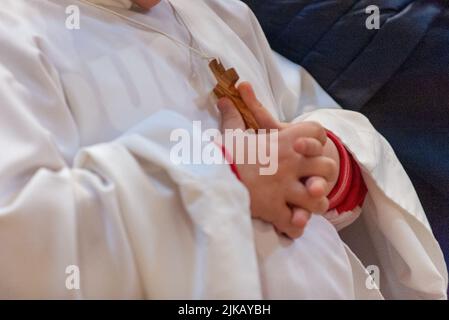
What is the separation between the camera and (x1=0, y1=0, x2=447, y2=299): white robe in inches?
21.6

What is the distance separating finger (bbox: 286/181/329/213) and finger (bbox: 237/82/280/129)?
112mm

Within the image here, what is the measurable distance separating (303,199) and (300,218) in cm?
2

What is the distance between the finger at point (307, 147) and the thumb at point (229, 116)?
10 cm

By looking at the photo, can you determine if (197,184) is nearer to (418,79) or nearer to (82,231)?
(82,231)

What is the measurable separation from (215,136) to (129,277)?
17 cm

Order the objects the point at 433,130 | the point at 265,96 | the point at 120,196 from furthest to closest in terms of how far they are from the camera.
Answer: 1. the point at 433,130
2. the point at 265,96
3. the point at 120,196

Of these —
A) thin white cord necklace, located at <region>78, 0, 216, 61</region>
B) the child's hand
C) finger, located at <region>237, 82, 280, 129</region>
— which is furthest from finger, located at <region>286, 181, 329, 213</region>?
thin white cord necklace, located at <region>78, 0, 216, 61</region>

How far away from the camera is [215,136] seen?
666mm

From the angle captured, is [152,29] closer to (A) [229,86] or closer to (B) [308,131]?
(A) [229,86]

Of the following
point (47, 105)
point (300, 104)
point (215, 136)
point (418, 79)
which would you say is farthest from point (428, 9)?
point (47, 105)

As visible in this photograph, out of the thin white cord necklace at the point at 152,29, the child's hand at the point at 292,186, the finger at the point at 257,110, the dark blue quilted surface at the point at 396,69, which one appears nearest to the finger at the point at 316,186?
the child's hand at the point at 292,186

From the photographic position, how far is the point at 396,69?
0.92 m

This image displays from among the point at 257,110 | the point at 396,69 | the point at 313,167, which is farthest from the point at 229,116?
the point at 396,69
